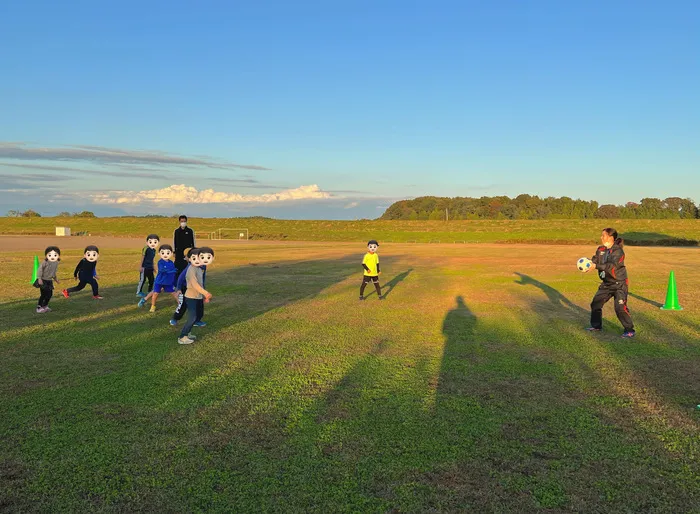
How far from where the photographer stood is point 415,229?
253ft

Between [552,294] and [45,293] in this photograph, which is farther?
[552,294]

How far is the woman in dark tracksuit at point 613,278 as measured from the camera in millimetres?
9438

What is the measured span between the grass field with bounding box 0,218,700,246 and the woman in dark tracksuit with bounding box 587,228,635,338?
49447mm

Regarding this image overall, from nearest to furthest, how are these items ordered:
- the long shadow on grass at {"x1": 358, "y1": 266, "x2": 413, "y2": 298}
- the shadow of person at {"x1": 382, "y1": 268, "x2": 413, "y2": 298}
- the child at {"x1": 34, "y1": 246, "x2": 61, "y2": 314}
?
the child at {"x1": 34, "y1": 246, "x2": 61, "y2": 314}, the long shadow on grass at {"x1": 358, "y1": 266, "x2": 413, "y2": 298}, the shadow of person at {"x1": 382, "y1": 268, "x2": 413, "y2": 298}

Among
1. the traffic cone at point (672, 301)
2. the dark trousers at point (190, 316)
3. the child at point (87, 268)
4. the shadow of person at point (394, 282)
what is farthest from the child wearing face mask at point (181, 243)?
the traffic cone at point (672, 301)

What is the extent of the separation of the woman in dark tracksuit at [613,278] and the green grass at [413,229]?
162 ft

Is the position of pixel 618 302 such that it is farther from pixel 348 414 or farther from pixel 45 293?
pixel 45 293

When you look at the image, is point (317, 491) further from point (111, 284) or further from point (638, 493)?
point (111, 284)

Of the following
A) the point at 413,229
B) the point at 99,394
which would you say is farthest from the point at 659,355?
the point at 413,229

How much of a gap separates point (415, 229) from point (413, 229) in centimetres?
31

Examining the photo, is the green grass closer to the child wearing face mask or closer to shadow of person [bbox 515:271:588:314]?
shadow of person [bbox 515:271:588:314]

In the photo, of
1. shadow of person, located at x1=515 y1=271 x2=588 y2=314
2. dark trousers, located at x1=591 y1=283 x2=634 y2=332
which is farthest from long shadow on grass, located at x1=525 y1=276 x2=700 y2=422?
shadow of person, located at x1=515 y1=271 x2=588 y2=314

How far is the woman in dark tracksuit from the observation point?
9.44m

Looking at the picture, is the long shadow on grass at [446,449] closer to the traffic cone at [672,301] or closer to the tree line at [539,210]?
the traffic cone at [672,301]
